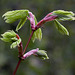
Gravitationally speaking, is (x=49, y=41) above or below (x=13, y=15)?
below

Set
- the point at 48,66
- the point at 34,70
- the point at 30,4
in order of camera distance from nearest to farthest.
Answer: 1. the point at 34,70
2. the point at 48,66
3. the point at 30,4

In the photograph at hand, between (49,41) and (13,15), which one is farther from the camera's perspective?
(49,41)

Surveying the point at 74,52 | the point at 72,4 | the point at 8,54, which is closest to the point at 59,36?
the point at 74,52

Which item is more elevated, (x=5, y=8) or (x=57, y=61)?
(x=5, y=8)

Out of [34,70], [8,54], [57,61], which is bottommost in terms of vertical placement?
[57,61]

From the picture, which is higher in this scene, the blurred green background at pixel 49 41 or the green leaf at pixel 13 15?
the green leaf at pixel 13 15

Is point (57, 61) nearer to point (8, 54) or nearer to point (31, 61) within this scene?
point (31, 61)

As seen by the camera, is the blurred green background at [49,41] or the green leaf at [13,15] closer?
the green leaf at [13,15]

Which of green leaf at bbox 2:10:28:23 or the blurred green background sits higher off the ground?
green leaf at bbox 2:10:28:23

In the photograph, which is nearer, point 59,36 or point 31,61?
point 31,61

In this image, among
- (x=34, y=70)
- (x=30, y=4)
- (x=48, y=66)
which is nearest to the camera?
(x=34, y=70)

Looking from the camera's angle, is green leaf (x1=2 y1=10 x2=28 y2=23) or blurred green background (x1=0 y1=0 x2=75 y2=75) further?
blurred green background (x1=0 y1=0 x2=75 y2=75)
